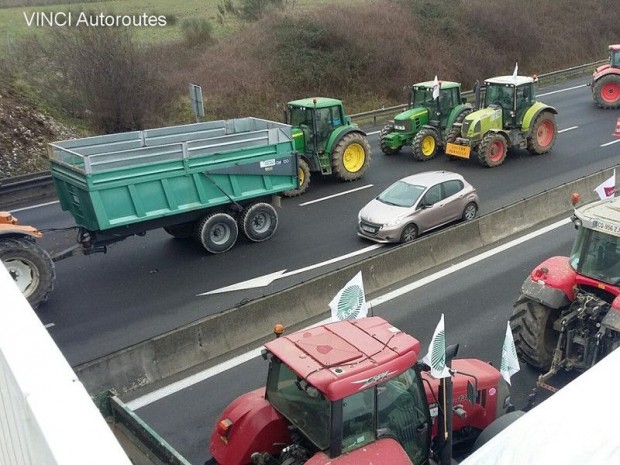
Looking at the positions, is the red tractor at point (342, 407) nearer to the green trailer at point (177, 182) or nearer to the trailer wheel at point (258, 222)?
the green trailer at point (177, 182)

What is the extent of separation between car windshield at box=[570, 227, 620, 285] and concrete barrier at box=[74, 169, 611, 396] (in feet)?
12.6

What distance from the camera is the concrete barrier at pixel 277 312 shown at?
865cm

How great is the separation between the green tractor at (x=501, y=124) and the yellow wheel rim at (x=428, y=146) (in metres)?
0.69

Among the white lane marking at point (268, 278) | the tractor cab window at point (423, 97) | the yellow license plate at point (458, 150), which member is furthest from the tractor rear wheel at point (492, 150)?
the white lane marking at point (268, 278)

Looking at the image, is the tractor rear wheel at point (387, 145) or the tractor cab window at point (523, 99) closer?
the tractor cab window at point (523, 99)

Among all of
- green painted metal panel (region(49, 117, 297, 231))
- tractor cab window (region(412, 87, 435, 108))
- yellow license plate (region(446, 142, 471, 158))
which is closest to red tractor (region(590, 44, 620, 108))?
tractor cab window (region(412, 87, 435, 108))

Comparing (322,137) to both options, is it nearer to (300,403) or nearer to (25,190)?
(25,190)

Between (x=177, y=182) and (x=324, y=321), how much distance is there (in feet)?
14.6

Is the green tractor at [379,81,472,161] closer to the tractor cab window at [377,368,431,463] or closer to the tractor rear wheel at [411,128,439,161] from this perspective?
the tractor rear wheel at [411,128,439,161]

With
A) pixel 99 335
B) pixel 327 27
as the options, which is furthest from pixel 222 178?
pixel 327 27

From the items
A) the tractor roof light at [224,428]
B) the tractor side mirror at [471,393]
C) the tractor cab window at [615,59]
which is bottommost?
the tractor side mirror at [471,393]

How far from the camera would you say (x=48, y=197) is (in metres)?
18.5

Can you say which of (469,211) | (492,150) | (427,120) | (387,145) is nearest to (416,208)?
(469,211)

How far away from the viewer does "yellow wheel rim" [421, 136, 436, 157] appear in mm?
20156
